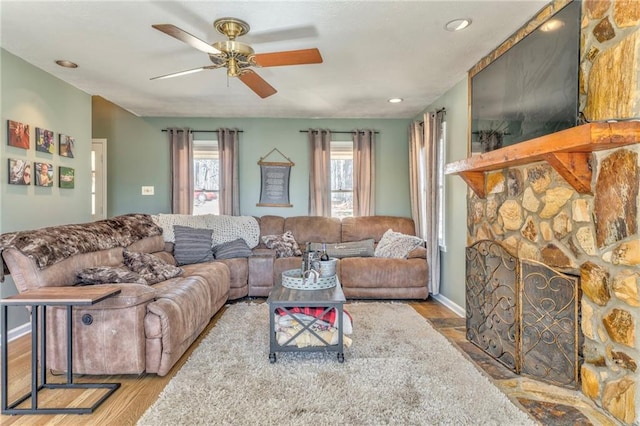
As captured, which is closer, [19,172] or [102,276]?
[102,276]

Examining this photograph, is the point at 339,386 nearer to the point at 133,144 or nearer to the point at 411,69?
the point at 411,69

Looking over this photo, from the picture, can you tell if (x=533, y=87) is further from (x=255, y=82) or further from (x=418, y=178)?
(x=418, y=178)

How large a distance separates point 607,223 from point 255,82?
251 cm

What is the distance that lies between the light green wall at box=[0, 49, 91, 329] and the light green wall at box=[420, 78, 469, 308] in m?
4.05

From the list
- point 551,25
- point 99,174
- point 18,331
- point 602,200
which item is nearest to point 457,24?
point 551,25

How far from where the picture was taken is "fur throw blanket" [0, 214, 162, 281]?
2.19 m

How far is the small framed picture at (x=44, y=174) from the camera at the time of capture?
314 centimetres

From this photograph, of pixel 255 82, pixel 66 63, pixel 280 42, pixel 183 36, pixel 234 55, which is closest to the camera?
pixel 183 36

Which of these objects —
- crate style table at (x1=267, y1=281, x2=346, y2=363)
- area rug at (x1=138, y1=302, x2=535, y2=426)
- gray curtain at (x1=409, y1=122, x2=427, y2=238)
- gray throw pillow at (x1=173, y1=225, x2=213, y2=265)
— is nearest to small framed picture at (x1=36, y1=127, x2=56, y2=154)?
gray throw pillow at (x1=173, y1=225, x2=213, y2=265)

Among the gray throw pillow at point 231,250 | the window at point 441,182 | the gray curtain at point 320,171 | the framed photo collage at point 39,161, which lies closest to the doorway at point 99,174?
the framed photo collage at point 39,161

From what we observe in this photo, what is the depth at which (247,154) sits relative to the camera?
199 inches

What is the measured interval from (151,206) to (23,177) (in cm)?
207

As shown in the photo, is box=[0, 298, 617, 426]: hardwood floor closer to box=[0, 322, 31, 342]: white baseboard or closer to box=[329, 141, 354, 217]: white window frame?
box=[0, 322, 31, 342]: white baseboard

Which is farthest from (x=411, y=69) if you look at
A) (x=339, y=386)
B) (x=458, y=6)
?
(x=339, y=386)
